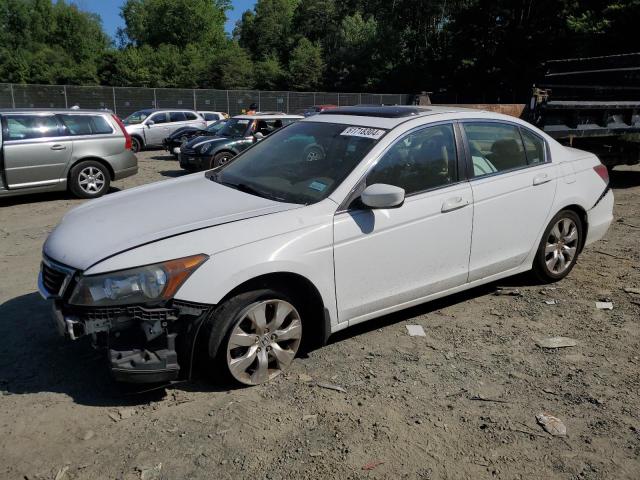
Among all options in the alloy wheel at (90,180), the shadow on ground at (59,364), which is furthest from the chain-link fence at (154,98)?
the shadow on ground at (59,364)

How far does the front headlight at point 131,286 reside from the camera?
117 inches

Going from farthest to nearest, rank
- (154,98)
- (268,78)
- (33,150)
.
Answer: (268,78) < (154,98) < (33,150)

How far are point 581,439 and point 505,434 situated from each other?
395 mm

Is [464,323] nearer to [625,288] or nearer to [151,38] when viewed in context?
[625,288]

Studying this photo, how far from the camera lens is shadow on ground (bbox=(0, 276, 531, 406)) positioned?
3352mm

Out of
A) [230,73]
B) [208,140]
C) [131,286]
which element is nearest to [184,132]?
[208,140]

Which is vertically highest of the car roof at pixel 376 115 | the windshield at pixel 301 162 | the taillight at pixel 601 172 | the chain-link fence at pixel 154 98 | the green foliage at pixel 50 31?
the green foliage at pixel 50 31

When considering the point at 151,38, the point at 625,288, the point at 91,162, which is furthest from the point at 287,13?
the point at 625,288

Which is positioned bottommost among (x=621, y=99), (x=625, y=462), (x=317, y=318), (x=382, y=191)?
(x=625, y=462)

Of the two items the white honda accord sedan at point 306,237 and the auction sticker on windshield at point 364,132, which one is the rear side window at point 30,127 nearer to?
the white honda accord sedan at point 306,237

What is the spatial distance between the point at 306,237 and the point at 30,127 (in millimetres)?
7878

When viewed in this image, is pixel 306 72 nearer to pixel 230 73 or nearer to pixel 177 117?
pixel 230 73

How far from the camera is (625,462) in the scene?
9.12ft

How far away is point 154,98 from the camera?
103 ft
